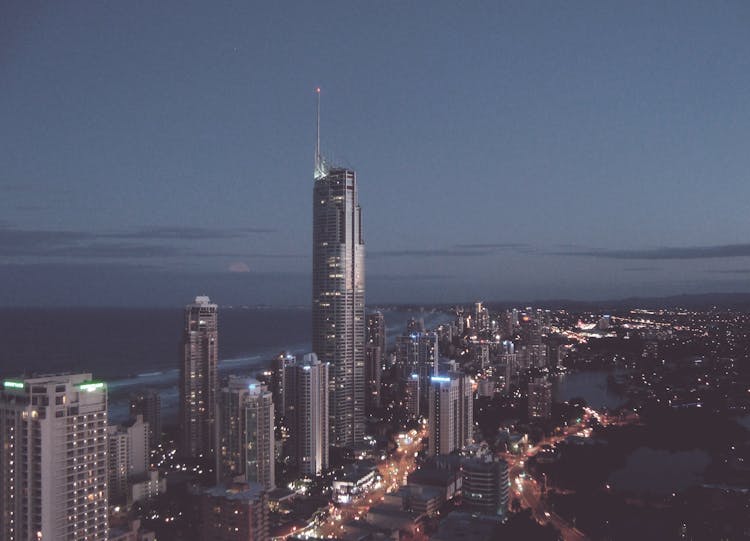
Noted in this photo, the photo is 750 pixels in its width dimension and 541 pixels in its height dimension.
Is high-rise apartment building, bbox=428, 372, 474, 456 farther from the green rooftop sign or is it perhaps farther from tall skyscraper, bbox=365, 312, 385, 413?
the green rooftop sign

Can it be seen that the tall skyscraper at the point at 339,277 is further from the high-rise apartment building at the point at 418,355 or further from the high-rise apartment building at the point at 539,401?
the high-rise apartment building at the point at 539,401

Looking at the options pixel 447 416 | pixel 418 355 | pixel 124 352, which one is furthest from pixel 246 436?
pixel 124 352

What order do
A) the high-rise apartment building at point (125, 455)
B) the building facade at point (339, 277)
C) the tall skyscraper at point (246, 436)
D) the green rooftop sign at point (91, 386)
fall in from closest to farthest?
the green rooftop sign at point (91, 386) → the high-rise apartment building at point (125, 455) → the tall skyscraper at point (246, 436) → the building facade at point (339, 277)

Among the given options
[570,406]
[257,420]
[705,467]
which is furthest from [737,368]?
[257,420]

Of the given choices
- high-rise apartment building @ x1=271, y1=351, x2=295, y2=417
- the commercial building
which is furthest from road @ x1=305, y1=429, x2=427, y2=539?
high-rise apartment building @ x1=271, y1=351, x2=295, y2=417

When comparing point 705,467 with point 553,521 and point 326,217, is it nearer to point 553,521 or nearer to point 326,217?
point 553,521

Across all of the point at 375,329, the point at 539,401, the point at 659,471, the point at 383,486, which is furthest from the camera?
the point at 375,329

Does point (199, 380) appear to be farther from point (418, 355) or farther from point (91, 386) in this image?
point (418, 355)

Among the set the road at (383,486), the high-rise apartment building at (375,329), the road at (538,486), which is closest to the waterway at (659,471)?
the road at (538,486)
